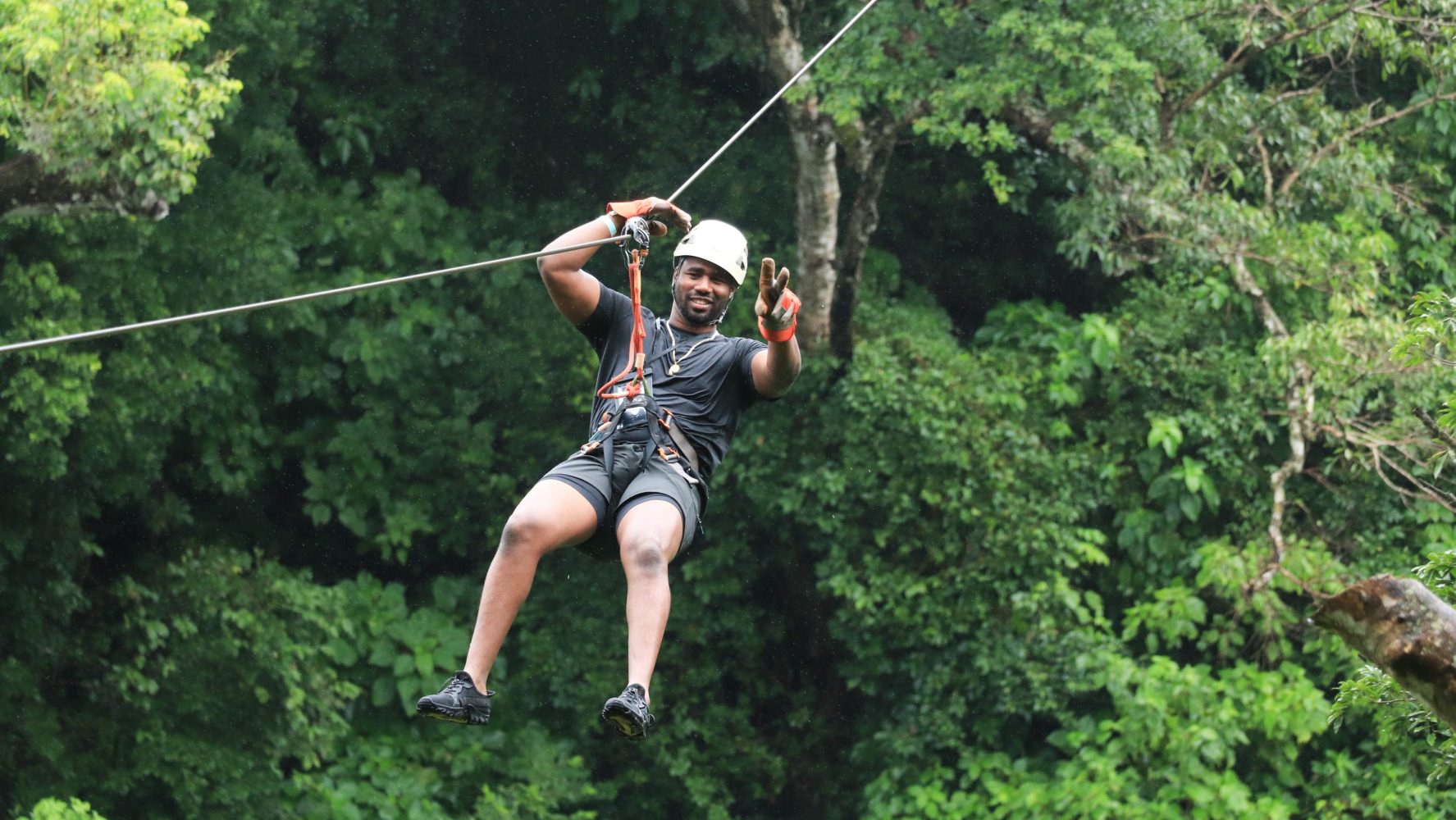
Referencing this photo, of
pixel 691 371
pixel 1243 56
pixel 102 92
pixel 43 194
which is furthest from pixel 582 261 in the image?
pixel 1243 56

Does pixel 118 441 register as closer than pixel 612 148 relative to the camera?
Yes

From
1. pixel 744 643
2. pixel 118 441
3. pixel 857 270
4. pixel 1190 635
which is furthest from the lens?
pixel 744 643

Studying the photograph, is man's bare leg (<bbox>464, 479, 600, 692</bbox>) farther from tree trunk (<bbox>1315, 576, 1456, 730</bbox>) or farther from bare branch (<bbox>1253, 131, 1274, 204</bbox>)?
bare branch (<bbox>1253, 131, 1274, 204</bbox>)

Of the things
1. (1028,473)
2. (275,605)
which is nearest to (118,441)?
(275,605)

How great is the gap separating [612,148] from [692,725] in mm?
3615

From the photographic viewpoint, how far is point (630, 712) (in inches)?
150

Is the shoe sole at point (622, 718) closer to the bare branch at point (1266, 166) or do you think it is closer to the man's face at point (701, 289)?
the man's face at point (701, 289)

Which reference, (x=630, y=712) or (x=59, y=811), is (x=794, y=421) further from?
(x=630, y=712)

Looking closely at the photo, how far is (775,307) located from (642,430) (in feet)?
1.52

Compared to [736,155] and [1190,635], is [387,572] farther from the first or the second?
[1190,635]

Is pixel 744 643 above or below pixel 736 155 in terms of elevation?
below

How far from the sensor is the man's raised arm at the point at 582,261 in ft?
14.5

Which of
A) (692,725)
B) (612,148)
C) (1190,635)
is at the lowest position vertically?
(692,725)

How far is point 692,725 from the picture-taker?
34.8 ft
